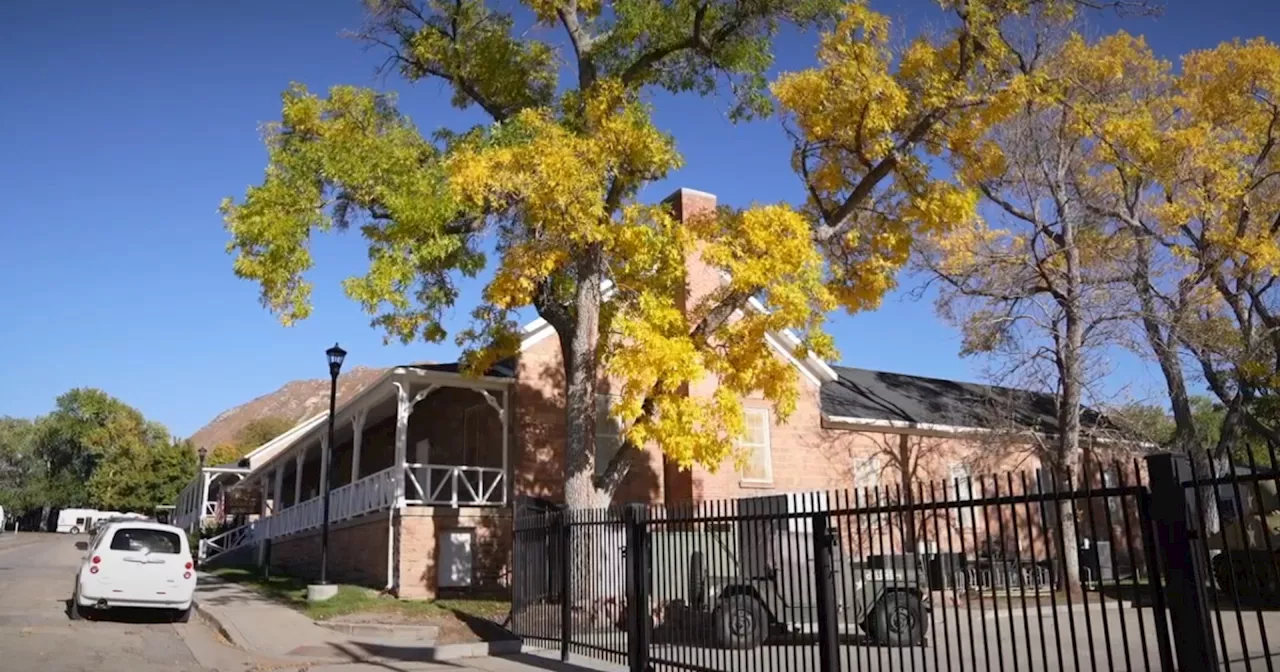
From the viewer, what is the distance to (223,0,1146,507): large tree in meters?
14.3

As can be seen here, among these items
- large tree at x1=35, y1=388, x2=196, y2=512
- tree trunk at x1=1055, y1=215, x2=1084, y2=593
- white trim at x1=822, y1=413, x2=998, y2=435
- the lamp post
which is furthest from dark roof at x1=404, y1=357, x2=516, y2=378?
large tree at x1=35, y1=388, x2=196, y2=512

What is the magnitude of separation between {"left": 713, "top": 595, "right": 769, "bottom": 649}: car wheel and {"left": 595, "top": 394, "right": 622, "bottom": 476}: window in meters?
11.3

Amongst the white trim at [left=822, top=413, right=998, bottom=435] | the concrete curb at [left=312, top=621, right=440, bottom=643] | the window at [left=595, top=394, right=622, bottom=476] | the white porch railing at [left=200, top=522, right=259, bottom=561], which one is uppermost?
the white trim at [left=822, top=413, right=998, bottom=435]

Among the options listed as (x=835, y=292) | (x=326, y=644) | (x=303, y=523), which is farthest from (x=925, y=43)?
(x=303, y=523)

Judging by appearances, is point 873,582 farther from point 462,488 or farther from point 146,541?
point 462,488

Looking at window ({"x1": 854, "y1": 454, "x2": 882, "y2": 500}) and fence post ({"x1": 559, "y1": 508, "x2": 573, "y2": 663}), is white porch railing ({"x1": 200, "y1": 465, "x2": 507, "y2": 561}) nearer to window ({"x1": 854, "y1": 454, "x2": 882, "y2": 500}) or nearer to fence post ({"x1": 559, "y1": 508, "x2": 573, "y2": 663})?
fence post ({"x1": 559, "y1": 508, "x2": 573, "y2": 663})

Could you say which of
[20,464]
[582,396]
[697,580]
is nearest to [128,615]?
[582,396]

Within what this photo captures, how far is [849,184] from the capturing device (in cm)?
1688

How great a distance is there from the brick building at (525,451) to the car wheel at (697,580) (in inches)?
226

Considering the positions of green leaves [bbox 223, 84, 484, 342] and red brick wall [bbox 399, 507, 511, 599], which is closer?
green leaves [bbox 223, 84, 484, 342]

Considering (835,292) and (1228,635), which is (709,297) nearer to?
(835,292)

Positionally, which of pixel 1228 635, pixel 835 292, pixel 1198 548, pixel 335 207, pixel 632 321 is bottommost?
pixel 1228 635

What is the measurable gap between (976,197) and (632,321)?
6453 millimetres

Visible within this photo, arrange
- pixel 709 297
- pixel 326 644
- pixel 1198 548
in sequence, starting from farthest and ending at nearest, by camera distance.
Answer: pixel 709 297 → pixel 326 644 → pixel 1198 548
